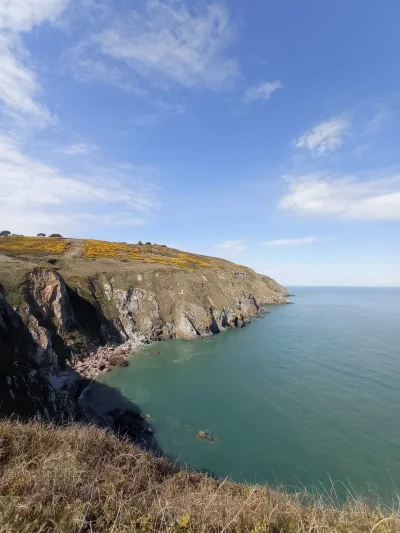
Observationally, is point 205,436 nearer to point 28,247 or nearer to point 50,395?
point 50,395

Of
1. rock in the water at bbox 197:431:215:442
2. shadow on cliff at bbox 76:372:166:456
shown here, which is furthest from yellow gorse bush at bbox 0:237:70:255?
rock in the water at bbox 197:431:215:442

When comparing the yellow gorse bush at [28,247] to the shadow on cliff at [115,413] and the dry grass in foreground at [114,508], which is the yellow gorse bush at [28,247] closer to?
the shadow on cliff at [115,413]

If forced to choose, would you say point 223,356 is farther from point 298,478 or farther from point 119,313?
point 298,478

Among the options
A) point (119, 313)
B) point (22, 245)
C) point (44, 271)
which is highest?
point (22, 245)

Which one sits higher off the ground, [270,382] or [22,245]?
[22,245]

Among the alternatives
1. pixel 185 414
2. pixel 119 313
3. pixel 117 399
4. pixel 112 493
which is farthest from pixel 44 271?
pixel 112 493

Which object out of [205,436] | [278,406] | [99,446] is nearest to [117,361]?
[205,436]

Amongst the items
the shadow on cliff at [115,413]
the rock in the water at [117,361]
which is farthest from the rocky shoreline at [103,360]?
the shadow on cliff at [115,413]
